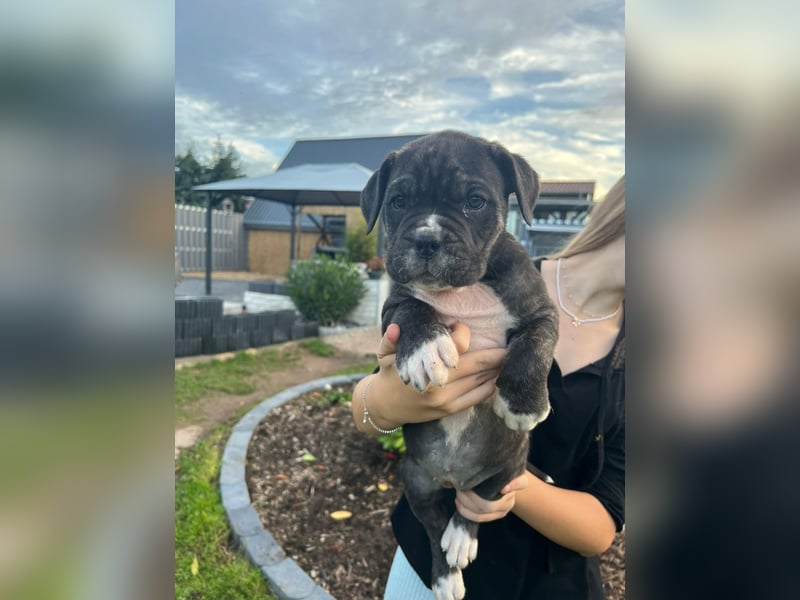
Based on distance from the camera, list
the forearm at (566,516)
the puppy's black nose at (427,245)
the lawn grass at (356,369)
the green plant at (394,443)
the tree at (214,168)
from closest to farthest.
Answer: the puppy's black nose at (427,245) < the forearm at (566,516) < the green plant at (394,443) < the tree at (214,168) < the lawn grass at (356,369)

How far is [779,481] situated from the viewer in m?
0.55

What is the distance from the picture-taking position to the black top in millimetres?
1669

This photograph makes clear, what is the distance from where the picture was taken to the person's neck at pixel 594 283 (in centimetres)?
187

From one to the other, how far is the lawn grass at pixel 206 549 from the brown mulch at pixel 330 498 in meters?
0.26

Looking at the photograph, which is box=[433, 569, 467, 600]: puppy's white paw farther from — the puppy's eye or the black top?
the puppy's eye

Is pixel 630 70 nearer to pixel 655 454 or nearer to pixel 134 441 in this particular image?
pixel 655 454

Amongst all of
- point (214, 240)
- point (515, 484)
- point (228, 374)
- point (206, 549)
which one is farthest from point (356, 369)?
point (214, 240)

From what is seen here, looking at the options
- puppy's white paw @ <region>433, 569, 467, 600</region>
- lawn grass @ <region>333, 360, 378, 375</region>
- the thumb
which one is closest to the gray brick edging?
puppy's white paw @ <region>433, 569, 467, 600</region>

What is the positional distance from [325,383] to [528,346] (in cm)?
481

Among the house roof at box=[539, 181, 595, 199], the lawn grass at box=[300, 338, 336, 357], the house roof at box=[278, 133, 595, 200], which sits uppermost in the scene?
the house roof at box=[278, 133, 595, 200]

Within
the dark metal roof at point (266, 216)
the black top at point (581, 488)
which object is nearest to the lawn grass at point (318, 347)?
the dark metal roof at point (266, 216)

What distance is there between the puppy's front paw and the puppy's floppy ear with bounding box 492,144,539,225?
0.36 m

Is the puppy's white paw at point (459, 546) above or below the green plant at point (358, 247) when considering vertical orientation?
below

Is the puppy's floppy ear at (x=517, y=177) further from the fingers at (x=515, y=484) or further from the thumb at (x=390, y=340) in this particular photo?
the fingers at (x=515, y=484)
